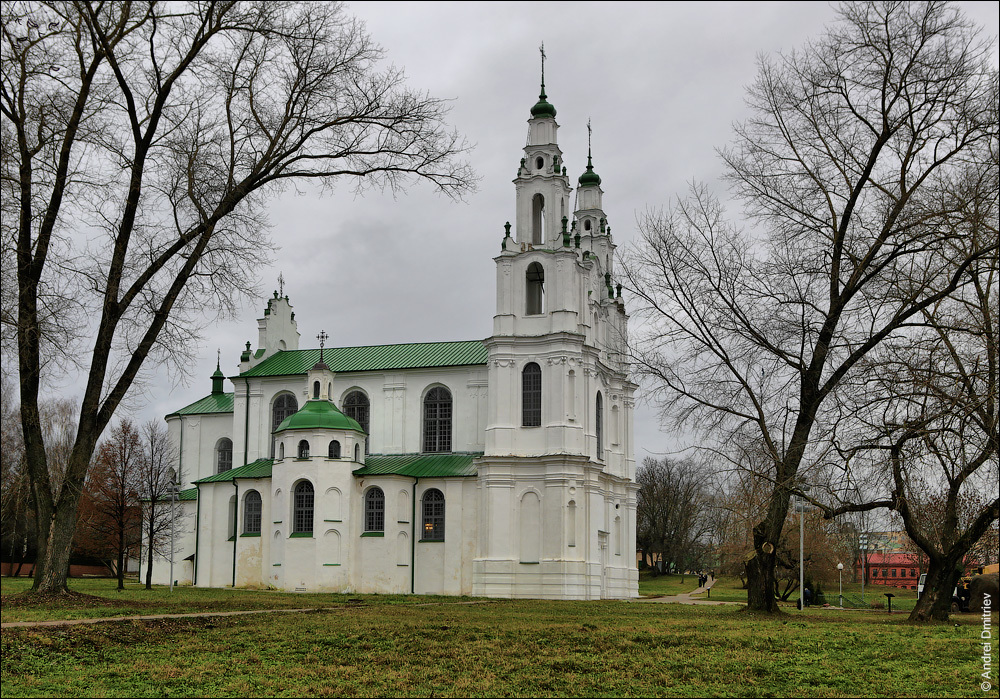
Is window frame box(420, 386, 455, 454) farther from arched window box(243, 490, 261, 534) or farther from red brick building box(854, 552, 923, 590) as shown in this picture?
red brick building box(854, 552, 923, 590)

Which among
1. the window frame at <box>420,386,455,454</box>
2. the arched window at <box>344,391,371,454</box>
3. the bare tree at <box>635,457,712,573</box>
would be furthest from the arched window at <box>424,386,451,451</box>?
the bare tree at <box>635,457,712,573</box>

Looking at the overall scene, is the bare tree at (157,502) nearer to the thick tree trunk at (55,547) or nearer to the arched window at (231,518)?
the arched window at (231,518)

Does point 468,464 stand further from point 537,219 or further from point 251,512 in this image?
point 537,219

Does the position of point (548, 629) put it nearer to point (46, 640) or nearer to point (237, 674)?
point (237, 674)

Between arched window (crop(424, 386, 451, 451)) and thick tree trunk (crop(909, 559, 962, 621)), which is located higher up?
arched window (crop(424, 386, 451, 451))

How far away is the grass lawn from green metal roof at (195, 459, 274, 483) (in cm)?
3026

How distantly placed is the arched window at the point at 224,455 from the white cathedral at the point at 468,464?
393cm

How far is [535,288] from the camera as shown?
47781 millimetres

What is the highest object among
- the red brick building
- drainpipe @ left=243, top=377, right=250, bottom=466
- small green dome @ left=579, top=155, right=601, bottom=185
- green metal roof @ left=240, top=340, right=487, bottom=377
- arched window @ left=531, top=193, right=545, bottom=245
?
small green dome @ left=579, top=155, right=601, bottom=185

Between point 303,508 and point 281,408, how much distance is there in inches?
348

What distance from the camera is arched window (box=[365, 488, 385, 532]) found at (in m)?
45.8

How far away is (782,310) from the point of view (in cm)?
2333

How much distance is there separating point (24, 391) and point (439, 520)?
1047 inches

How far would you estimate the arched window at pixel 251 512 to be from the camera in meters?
47.4
